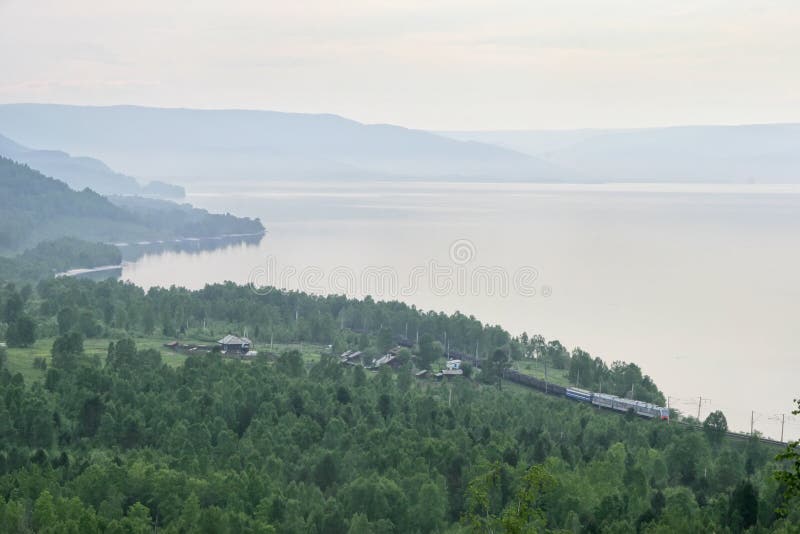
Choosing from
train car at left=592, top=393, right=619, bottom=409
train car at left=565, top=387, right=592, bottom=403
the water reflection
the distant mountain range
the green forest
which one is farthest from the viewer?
the distant mountain range

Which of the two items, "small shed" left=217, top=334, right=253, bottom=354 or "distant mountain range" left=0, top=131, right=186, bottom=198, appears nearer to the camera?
"small shed" left=217, top=334, right=253, bottom=354

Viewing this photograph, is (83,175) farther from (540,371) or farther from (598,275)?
(540,371)

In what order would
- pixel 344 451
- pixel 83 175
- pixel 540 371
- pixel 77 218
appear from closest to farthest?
pixel 344 451
pixel 540 371
pixel 77 218
pixel 83 175

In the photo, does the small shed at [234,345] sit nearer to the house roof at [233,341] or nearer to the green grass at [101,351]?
the house roof at [233,341]

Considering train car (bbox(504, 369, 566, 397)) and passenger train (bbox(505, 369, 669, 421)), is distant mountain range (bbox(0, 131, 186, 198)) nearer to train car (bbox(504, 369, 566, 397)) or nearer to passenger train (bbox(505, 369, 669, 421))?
train car (bbox(504, 369, 566, 397))

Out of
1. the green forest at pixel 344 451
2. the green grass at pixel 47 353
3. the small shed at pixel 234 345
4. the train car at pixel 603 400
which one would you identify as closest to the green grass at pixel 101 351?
the green grass at pixel 47 353

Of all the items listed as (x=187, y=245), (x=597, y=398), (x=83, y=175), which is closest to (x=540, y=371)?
(x=597, y=398)

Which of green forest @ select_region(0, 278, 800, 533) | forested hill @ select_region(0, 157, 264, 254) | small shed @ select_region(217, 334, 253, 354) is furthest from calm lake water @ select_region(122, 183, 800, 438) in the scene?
small shed @ select_region(217, 334, 253, 354)
